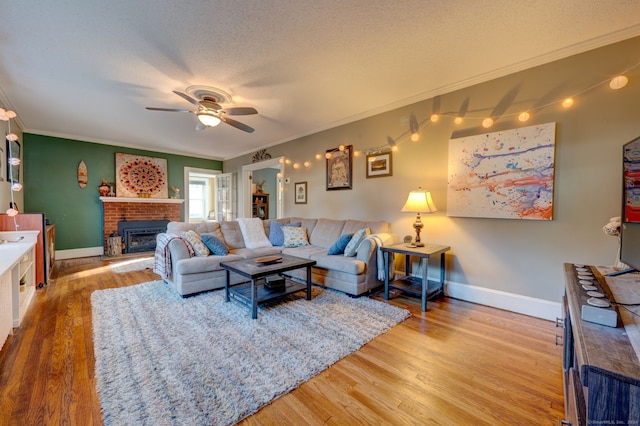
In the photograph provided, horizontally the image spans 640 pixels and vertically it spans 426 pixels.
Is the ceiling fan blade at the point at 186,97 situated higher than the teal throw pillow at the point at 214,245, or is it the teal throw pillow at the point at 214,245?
the ceiling fan blade at the point at 186,97

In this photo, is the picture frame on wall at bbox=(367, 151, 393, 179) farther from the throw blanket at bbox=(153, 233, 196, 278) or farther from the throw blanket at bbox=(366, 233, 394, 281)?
the throw blanket at bbox=(153, 233, 196, 278)

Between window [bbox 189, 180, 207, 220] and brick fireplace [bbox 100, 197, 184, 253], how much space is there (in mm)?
1857

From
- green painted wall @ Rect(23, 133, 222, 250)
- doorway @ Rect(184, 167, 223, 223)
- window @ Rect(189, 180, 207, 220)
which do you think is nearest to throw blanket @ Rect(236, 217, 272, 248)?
green painted wall @ Rect(23, 133, 222, 250)

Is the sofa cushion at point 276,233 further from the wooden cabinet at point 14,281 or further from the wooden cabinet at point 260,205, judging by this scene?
the wooden cabinet at point 260,205

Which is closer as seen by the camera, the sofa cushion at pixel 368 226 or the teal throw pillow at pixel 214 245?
the teal throw pillow at pixel 214 245

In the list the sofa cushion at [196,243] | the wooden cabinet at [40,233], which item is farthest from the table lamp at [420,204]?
the wooden cabinet at [40,233]

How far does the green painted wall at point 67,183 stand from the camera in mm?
4926

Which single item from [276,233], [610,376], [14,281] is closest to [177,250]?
[14,281]

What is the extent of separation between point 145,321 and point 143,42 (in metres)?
2.43

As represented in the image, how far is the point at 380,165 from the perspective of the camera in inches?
151

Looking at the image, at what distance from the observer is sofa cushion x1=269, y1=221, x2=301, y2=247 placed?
169 inches

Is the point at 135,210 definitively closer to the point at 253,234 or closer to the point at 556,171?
the point at 253,234

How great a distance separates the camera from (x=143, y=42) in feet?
7.22

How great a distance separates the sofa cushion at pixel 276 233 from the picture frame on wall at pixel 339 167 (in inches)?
37.0
